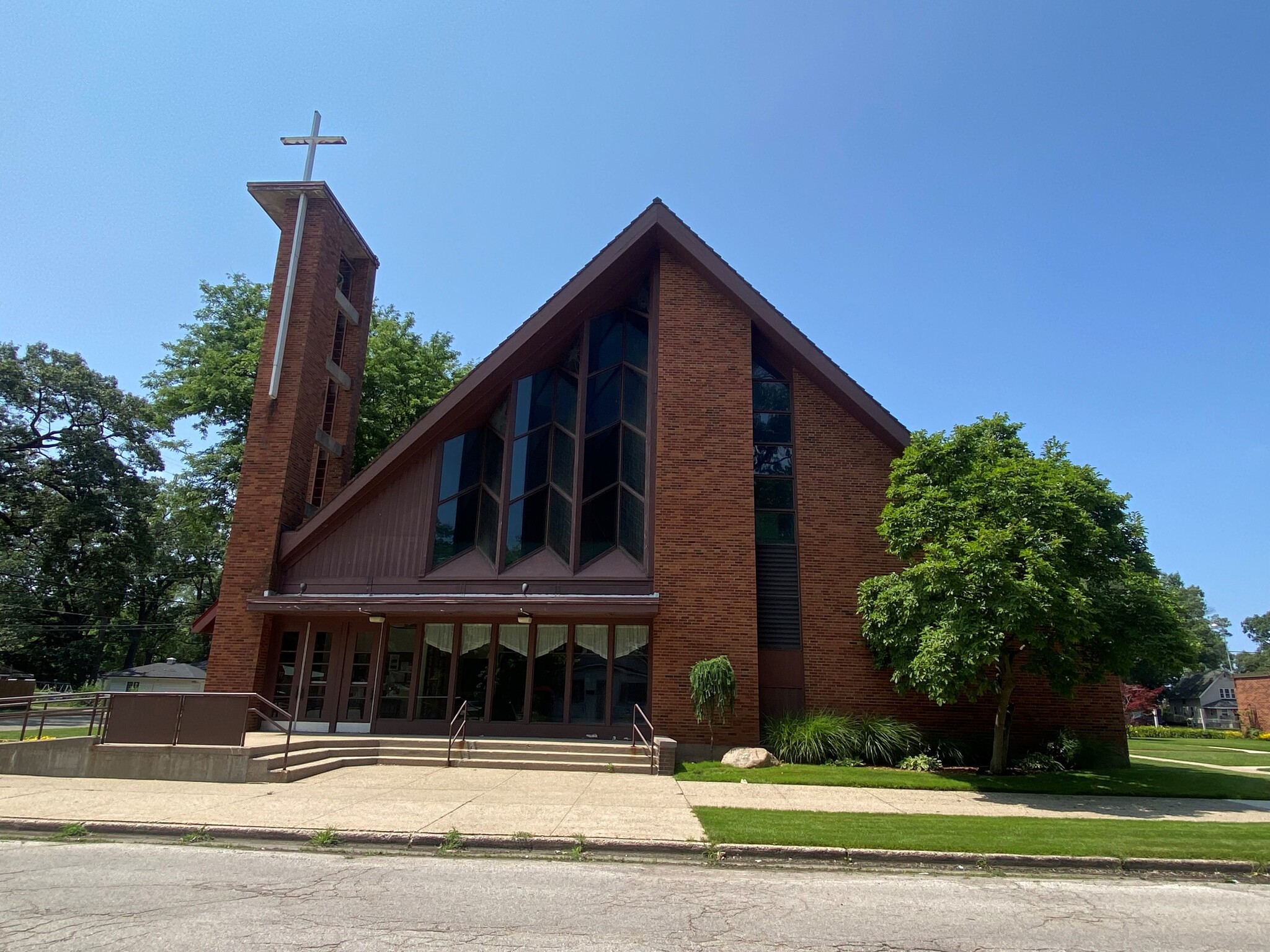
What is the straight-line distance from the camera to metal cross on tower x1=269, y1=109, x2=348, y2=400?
17891mm

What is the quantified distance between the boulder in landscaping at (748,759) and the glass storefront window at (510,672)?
4.66m

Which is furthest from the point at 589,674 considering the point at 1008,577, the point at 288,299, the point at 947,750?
the point at 288,299

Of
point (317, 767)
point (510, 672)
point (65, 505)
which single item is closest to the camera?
point (317, 767)

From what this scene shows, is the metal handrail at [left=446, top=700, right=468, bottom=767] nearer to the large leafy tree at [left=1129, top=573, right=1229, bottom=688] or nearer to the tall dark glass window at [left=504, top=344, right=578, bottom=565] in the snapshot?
the tall dark glass window at [left=504, top=344, right=578, bottom=565]

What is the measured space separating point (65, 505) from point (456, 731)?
32.1 m

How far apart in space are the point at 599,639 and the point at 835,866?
907 cm

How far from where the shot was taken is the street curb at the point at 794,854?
7.30 meters

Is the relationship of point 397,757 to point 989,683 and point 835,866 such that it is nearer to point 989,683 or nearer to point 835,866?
point 835,866

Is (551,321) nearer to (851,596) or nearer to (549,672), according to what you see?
(549,672)

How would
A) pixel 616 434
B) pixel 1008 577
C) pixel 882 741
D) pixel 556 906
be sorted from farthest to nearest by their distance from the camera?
pixel 616 434, pixel 882 741, pixel 1008 577, pixel 556 906

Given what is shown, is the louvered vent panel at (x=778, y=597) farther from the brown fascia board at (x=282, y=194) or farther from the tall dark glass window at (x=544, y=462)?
the brown fascia board at (x=282, y=194)

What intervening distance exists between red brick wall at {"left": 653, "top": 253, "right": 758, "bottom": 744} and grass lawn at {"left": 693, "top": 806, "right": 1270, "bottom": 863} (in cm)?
534

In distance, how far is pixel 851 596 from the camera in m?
15.7

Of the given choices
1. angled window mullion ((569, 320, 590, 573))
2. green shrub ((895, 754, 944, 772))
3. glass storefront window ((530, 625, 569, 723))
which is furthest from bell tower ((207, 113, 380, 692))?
green shrub ((895, 754, 944, 772))
